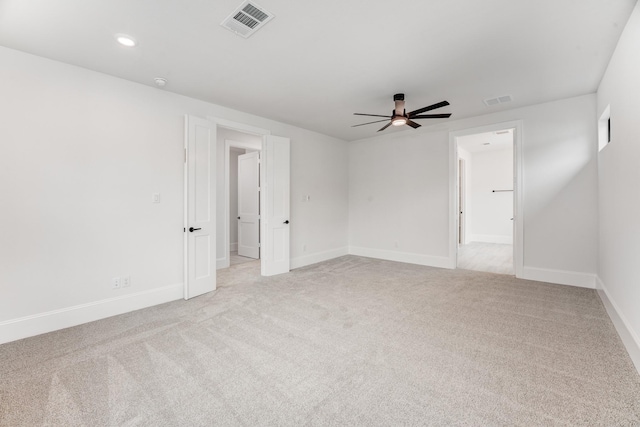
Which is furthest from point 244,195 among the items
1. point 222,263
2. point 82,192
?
point 82,192

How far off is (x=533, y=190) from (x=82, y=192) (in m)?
5.98

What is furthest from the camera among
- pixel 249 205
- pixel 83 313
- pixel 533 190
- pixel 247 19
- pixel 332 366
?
pixel 249 205

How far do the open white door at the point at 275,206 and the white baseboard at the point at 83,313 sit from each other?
1.51 metres

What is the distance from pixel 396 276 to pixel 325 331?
2.31 m

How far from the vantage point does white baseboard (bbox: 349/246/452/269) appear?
5.26 metres

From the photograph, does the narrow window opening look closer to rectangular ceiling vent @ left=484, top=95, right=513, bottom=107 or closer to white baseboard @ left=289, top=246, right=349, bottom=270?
rectangular ceiling vent @ left=484, top=95, right=513, bottom=107

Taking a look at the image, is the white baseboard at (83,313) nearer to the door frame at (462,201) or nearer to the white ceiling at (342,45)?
the white ceiling at (342,45)

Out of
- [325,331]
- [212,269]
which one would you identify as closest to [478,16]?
[325,331]

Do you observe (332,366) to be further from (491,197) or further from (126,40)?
(491,197)

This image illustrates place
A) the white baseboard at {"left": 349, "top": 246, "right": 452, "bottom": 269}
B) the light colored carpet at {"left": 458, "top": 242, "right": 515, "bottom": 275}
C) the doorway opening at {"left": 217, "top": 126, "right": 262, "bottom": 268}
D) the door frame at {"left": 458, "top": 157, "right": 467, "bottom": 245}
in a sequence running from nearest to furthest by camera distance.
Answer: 1. the light colored carpet at {"left": 458, "top": 242, "right": 515, "bottom": 275}
2. the white baseboard at {"left": 349, "top": 246, "right": 452, "bottom": 269}
3. the doorway opening at {"left": 217, "top": 126, "right": 262, "bottom": 268}
4. the door frame at {"left": 458, "top": 157, "right": 467, "bottom": 245}

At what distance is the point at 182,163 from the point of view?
3.69 m

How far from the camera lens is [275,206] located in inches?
191

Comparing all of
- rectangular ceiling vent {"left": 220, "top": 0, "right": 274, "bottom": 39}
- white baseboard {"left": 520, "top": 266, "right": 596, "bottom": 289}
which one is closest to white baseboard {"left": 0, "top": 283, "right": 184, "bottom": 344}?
rectangular ceiling vent {"left": 220, "top": 0, "right": 274, "bottom": 39}

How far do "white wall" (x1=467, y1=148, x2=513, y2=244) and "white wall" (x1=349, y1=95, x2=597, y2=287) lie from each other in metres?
3.83
